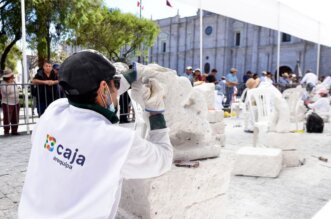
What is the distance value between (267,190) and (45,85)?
5.17 meters

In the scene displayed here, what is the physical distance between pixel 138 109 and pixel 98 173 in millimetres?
997

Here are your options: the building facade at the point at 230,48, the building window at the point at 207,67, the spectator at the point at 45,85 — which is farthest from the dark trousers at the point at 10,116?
the building window at the point at 207,67

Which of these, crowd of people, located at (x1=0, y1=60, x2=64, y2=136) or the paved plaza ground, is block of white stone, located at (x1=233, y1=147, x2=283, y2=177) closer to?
the paved plaza ground

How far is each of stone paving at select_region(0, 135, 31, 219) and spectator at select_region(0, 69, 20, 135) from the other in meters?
0.38

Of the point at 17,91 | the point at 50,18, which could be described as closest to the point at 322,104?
the point at 17,91

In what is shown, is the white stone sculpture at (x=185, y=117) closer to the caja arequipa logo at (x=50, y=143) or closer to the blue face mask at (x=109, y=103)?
the blue face mask at (x=109, y=103)

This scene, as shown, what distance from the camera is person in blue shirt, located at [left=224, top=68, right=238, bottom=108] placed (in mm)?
11664

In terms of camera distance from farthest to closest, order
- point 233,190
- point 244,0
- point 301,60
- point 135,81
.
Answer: point 301,60 → point 244,0 → point 233,190 → point 135,81

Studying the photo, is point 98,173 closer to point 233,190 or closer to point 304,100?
point 233,190

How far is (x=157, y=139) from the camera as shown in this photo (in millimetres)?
1513

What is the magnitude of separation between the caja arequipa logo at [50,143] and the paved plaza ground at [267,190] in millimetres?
1283

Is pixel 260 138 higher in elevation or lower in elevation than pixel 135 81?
lower

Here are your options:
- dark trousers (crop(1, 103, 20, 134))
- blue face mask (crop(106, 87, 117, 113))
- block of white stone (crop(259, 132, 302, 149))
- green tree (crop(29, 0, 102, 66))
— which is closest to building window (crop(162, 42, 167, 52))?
green tree (crop(29, 0, 102, 66))

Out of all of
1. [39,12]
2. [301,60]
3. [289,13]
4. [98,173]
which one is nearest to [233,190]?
[98,173]
